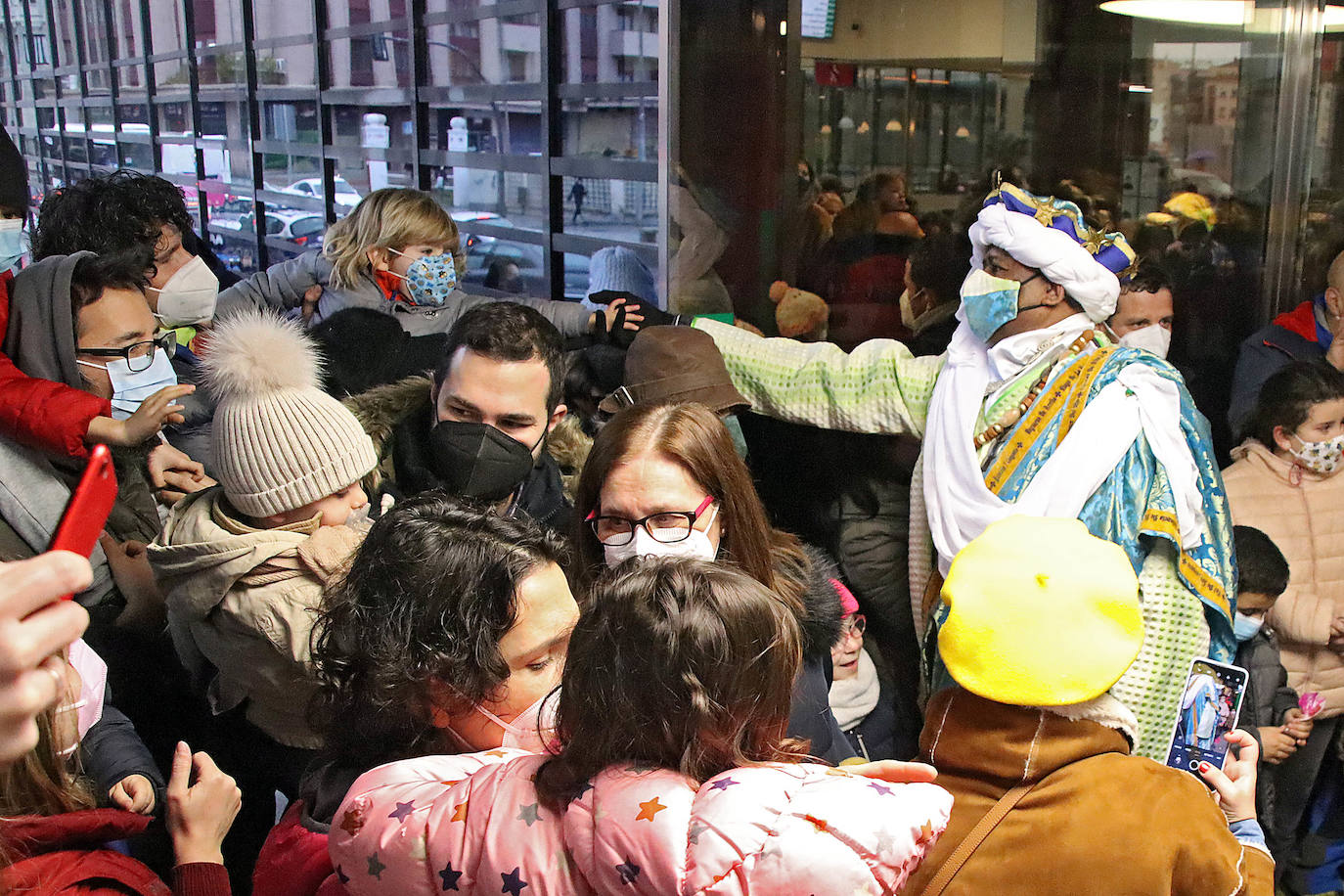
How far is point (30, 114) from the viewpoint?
14.8 ft

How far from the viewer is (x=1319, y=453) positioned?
9.24ft

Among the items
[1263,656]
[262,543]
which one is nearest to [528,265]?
[262,543]

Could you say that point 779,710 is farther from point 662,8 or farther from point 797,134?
point 662,8

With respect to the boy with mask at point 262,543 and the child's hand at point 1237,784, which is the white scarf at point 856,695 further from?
the boy with mask at point 262,543

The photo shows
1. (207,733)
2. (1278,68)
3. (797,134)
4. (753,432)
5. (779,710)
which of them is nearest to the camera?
(779,710)

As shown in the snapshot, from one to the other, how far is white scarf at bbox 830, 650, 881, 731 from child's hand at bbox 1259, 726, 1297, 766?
1008 mm

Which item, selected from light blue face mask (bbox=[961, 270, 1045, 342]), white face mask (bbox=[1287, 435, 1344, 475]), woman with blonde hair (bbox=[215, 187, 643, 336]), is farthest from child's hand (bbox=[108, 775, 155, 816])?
white face mask (bbox=[1287, 435, 1344, 475])

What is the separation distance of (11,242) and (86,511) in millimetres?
1883

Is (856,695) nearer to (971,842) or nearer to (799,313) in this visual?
(971,842)

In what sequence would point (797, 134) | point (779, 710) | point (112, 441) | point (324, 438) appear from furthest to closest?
point (797, 134)
point (112, 441)
point (324, 438)
point (779, 710)

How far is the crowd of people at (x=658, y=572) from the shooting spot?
1226 millimetres

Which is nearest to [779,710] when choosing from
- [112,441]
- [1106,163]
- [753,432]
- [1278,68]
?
[112,441]

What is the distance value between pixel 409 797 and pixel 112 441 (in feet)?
4.65

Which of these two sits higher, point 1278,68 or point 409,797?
point 1278,68
